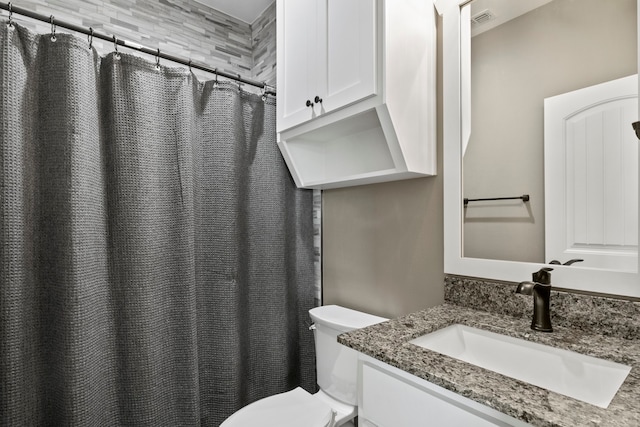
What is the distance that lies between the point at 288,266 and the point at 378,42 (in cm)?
117

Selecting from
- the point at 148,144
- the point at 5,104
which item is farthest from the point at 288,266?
the point at 5,104

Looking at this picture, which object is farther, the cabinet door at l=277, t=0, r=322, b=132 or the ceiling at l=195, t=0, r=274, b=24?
the ceiling at l=195, t=0, r=274, b=24

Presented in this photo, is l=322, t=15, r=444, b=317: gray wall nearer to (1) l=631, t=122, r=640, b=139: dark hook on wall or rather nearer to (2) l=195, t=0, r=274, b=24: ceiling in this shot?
(1) l=631, t=122, r=640, b=139: dark hook on wall

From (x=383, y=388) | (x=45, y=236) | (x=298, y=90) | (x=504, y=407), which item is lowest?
(x=383, y=388)

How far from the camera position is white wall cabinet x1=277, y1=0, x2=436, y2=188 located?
113cm

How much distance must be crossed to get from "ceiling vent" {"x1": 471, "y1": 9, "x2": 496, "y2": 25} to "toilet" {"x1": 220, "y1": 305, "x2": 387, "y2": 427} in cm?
124

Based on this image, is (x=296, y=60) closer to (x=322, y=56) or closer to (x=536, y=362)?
(x=322, y=56)

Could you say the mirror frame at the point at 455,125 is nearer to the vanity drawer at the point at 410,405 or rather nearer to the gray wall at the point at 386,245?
the gray wall at the point at 386,245

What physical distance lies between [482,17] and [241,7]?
1.49 metres

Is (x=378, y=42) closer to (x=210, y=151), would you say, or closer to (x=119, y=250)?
(x=210, y=151)

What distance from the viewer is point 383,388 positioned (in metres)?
0.85

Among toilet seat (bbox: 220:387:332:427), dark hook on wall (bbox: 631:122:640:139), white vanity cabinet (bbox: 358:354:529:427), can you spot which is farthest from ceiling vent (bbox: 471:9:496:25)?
toilet seat (bbox: 220:387:332:427)

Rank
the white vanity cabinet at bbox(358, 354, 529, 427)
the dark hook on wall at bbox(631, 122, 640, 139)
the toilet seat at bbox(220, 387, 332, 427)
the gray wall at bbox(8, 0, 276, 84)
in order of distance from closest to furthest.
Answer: the white vanity cabinet at bbox(358, 354, 529, 427) → the dark hook on wall at bbox(631, 122, 640, 139) → the toilet seat at bbox(220, 387, 332, 427) → the gray wall at bbox(8, 0, 276, 84)

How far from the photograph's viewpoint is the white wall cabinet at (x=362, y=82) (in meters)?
1.13
